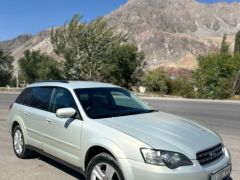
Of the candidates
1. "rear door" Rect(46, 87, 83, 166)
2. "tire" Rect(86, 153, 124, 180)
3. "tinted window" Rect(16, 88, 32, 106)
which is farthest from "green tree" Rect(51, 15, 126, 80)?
"tire" Rect(86, 153, 124, 180)

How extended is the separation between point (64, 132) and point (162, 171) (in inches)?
74.3

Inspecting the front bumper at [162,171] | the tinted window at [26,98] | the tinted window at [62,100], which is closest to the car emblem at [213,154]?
the front bumper at [162,171]

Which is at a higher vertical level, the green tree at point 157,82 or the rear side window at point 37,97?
the rear side window at point 37,97

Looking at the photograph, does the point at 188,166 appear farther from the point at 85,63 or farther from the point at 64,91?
the point at 85,63

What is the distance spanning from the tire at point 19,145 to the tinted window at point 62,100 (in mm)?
1374

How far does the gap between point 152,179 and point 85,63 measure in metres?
45.8

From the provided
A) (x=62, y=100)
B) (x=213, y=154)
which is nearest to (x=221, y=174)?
(x=213, y=154)

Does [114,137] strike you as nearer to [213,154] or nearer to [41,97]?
[213,154]

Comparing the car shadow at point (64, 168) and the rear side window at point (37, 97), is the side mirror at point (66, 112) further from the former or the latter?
the car shadow at point (64, 168)

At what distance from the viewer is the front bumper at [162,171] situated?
4395 mm

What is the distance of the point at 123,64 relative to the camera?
48.3 m

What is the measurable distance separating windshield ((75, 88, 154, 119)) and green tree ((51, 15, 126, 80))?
41.9 m

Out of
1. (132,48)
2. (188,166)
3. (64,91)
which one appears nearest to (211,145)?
(188,166)

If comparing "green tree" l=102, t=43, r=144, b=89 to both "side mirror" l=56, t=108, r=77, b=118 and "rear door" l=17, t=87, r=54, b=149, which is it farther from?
"side mirror" l=56, t=108, r=77, b=118
